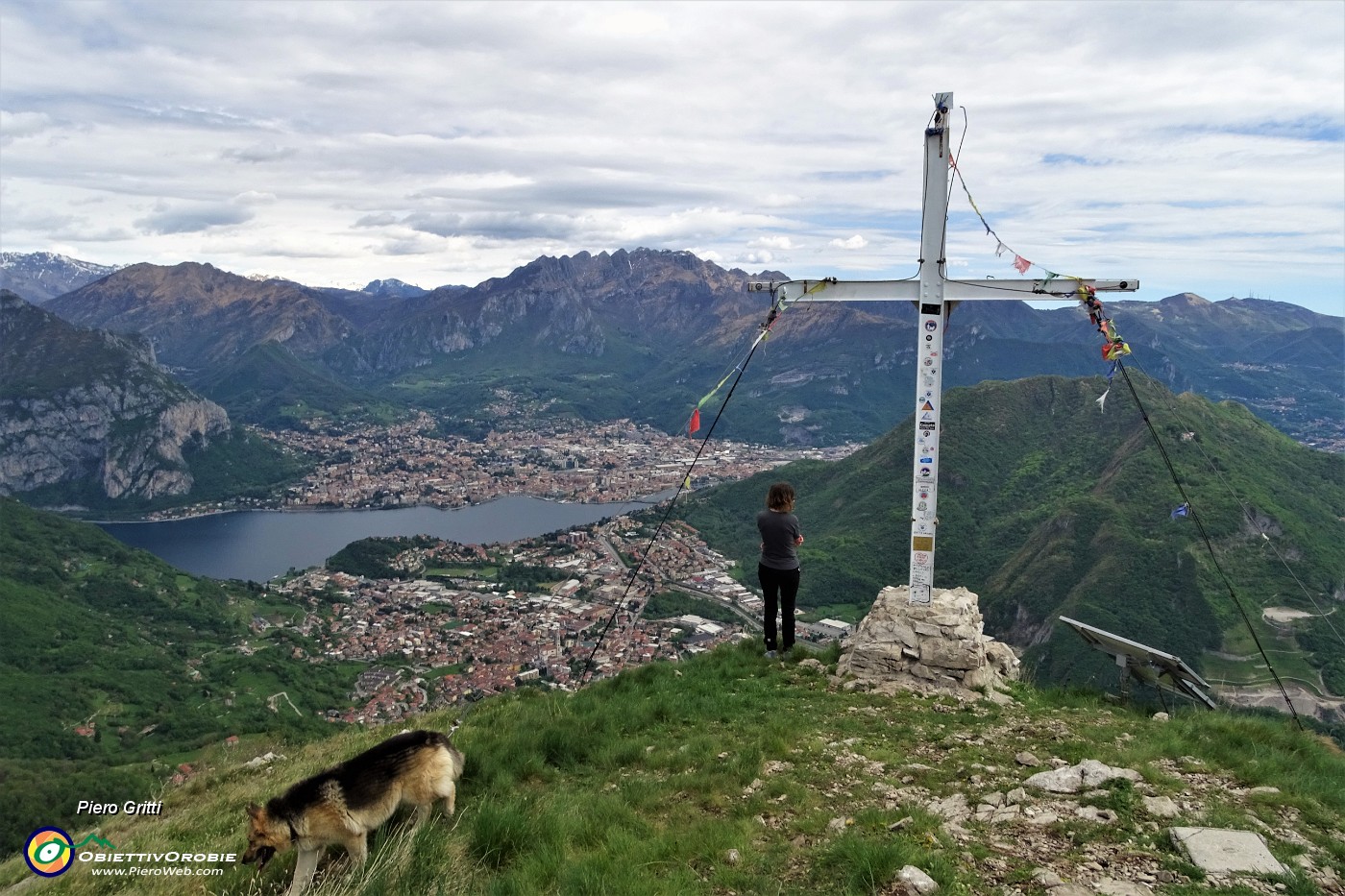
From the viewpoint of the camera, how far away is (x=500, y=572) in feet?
242

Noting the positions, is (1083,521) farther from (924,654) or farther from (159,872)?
(159,872)

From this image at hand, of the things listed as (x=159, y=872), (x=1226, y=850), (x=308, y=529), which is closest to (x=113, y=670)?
(x=159, y=872)

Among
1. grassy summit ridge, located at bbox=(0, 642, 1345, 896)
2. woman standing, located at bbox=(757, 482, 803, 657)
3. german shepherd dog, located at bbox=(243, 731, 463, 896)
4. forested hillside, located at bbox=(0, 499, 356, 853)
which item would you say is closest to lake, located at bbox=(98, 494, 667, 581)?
forested hillside, located at bbox=(0, 499, 356, 853)

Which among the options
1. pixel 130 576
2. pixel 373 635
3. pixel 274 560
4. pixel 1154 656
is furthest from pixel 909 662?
pixel 274 560

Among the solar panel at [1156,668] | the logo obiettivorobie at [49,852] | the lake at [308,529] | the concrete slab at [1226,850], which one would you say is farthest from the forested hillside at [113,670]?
the concrete slab at [1226,850]

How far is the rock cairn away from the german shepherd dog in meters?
4.95

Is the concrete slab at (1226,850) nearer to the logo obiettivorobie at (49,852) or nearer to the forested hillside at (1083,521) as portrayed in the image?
the logo obiettivorobie at (49,852)

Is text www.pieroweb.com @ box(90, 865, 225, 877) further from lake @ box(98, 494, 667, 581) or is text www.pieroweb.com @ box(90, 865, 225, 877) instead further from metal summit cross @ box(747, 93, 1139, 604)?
lake @ box(98, 494, 667, 581)

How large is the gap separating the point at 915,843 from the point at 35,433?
17682cm

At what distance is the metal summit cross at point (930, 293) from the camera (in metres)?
7.89

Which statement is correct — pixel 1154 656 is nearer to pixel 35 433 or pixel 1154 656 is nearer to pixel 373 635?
pixel 373 635

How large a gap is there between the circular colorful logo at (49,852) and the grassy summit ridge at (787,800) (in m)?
0.21

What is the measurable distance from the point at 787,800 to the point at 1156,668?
482 centimetres

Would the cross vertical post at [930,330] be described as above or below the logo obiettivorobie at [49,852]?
above
